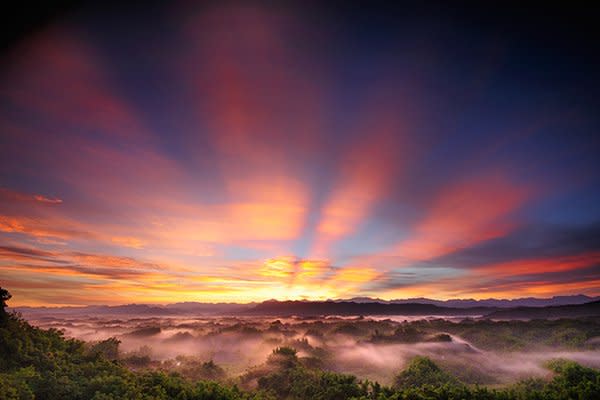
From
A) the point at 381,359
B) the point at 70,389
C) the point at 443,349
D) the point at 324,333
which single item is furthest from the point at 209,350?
the point at 70,389

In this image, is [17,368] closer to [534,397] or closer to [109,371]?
[109,371]

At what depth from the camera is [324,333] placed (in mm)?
114125

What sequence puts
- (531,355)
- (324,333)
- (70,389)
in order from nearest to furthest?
(70,389) < (531,355) < (324,333)

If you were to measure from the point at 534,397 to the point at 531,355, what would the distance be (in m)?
66.7

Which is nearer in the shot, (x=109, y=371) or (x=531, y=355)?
(x=109, y=371)

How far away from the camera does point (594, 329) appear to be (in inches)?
3374

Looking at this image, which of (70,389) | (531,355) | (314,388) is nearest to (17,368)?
(70,389)

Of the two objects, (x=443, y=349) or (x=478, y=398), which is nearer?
(x=478, y=398)

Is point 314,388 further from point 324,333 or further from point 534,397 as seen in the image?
point 324,333

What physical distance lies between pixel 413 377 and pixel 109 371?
3059 centimetres

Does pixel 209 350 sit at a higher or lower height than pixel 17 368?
lower

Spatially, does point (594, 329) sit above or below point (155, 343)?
above

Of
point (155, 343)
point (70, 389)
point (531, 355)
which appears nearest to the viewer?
point (70, 389)

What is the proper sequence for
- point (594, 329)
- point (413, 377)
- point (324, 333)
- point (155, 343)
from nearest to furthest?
point (413, 377), point (594, 329), point (155, 343), point (324, 333)
